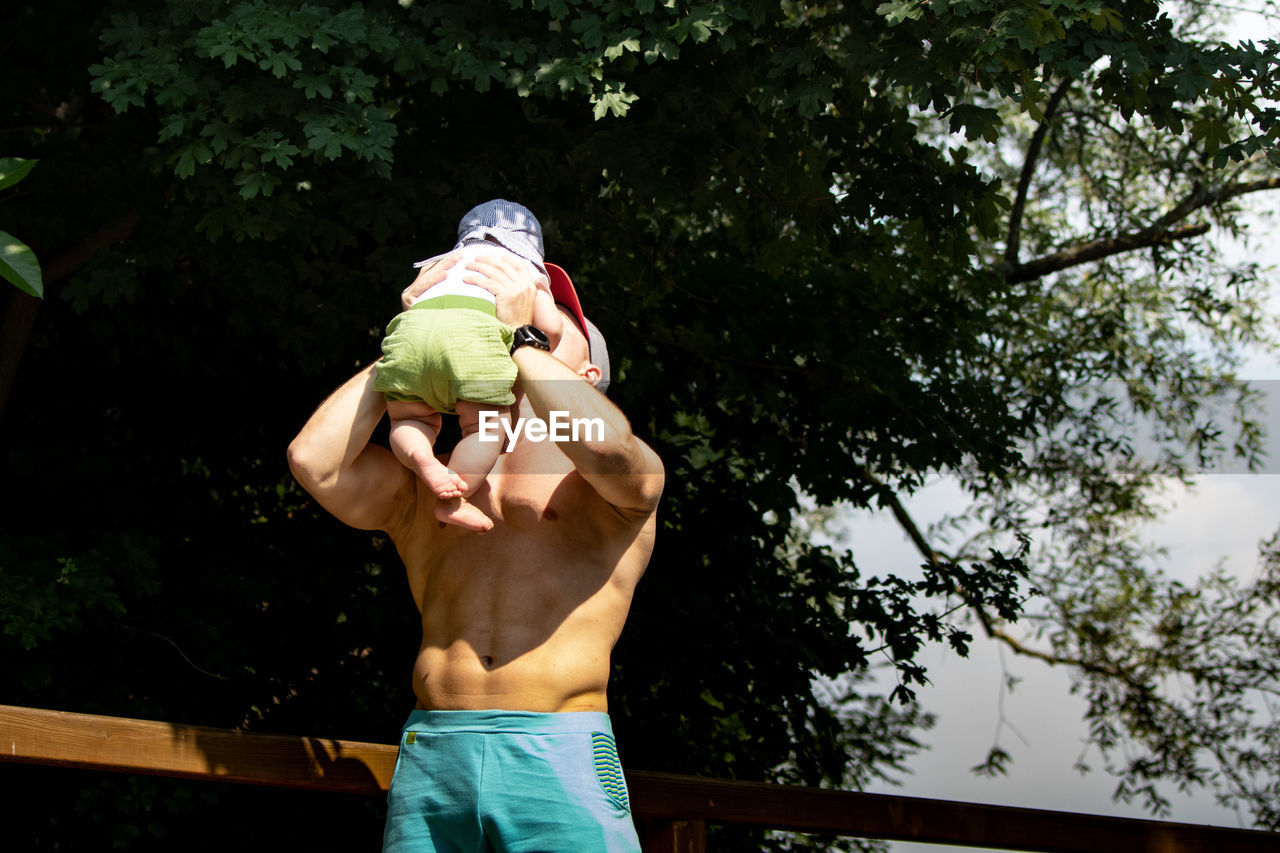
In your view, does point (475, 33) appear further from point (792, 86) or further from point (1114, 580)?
point (1114, 580)

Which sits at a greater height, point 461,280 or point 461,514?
point 461,280

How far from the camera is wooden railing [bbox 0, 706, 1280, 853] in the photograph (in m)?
A: 2.38

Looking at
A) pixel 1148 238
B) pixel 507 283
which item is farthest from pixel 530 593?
pixel 1148 238

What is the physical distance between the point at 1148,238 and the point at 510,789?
669 centimetres

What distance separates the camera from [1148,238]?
24.6 ft

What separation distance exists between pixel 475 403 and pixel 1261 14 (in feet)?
14.9

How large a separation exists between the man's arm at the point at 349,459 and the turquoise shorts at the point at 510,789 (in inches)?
15.2

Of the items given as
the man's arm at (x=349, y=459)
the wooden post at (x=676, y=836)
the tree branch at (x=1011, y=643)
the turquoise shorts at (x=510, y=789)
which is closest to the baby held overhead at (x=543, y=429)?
the man's arm at (x=349, y=459)

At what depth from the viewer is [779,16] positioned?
3.85 meters

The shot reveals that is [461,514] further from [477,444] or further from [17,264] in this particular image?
[17,264]

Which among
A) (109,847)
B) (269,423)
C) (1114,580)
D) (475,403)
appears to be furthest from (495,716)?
(1114,580)

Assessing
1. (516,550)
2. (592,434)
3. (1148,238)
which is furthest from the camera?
(1148,238)

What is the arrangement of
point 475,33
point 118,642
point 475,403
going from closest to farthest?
point 475,403 → point 475,33 → point 118,642

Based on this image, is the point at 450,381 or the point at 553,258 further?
the point at 553,258
